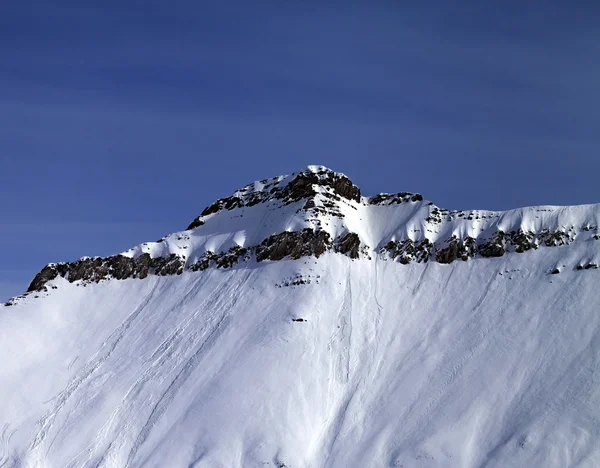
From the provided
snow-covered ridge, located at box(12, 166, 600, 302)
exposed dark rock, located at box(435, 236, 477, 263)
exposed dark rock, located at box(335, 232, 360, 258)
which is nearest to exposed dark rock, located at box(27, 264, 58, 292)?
snow-covered ridge, located at box(12, 166, 600, 302)

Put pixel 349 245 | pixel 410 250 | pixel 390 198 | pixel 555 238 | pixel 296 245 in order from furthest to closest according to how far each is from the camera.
A: pixel 390 198, pixel 349 245, pixel 296 245, pixel 410 250, pixel 555 238

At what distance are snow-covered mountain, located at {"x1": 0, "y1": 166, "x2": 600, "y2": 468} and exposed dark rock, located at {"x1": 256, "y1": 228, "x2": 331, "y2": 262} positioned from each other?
25cm

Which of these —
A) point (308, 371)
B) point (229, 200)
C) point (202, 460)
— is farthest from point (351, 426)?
point (229, 200)

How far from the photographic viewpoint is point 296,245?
11650cm

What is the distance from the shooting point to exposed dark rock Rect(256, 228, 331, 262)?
116m

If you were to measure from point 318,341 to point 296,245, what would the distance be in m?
16.0

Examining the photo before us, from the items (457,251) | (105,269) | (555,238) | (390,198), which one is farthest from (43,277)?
(555,238)

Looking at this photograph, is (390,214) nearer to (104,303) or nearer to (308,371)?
(308,371)

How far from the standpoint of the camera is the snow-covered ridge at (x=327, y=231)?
113 m

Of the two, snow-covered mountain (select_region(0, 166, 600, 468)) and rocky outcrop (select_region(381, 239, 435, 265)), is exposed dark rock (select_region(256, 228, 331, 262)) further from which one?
rocky outcrop (select_region(381, 239, 435, 265))

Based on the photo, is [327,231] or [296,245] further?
[327,231]

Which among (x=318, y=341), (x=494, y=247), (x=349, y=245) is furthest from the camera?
(x=349, y=245)

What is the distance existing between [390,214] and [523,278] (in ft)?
73.9

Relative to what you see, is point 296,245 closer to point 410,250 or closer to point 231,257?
point 231,257
